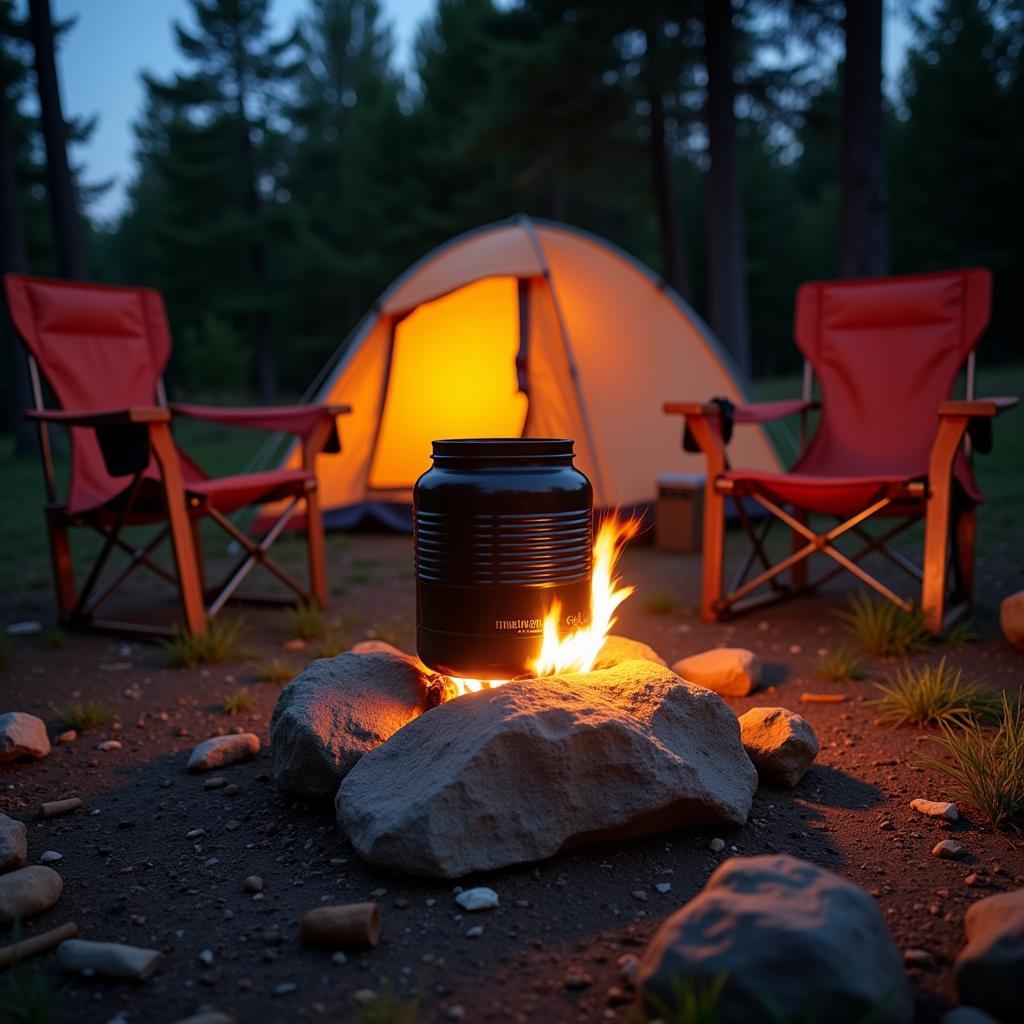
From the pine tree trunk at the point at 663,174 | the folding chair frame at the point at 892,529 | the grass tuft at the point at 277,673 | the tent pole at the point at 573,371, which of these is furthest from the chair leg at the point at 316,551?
the pine tree trunk at the point at 663,174

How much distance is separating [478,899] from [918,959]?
2.27 feet

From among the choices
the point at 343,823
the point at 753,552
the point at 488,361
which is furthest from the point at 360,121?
the point at 343,823

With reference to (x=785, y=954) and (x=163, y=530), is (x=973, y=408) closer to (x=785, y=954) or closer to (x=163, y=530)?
(x=785, y=954)

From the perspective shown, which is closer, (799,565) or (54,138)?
(799,565)

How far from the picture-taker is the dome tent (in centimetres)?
509

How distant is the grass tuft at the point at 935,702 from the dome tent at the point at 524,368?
8.75ft

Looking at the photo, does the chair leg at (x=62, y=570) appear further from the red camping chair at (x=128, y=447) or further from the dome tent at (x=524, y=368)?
the dome tent at (x=524, y=368)

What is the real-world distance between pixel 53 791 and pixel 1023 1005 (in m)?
1.95

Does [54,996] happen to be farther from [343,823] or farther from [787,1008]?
[787,1008]

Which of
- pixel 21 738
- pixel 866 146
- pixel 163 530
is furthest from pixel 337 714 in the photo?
pixel 866 146

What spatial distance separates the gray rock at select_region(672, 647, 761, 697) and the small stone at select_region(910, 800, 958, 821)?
765mm

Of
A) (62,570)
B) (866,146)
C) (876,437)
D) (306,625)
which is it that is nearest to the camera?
(306,625)

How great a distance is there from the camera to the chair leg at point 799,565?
3.65m

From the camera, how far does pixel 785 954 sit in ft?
3.78
